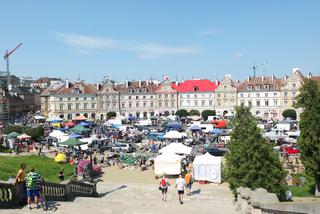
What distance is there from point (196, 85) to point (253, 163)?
86852 mm

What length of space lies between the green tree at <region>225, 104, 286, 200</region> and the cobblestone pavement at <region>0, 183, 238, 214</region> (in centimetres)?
143

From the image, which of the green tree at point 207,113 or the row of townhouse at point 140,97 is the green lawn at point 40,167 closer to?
the green tree at point 207,113

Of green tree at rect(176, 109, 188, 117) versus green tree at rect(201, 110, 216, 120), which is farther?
green tree at rect(176, 109, 188, 117)

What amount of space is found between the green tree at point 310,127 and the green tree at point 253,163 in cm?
543

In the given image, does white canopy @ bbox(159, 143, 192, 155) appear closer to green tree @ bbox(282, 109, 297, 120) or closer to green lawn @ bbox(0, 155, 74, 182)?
green lawn @ bbox(0, 155, 74, 182)

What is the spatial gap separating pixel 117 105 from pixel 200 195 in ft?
268

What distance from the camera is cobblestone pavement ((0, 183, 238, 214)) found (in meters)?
15.8

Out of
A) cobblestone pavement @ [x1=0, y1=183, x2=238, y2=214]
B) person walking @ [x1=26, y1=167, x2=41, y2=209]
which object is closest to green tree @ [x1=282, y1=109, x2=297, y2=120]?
cobblestone pavement @ [x1=0, y1=183, x2=238, y2=214]

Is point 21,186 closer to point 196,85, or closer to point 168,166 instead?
point 168,166

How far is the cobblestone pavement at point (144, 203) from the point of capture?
51.8 ft

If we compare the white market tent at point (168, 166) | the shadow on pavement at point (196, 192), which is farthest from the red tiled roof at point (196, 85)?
the shadow on pavement at point (196, 192)

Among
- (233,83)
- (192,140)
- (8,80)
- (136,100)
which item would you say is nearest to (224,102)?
(233,83)

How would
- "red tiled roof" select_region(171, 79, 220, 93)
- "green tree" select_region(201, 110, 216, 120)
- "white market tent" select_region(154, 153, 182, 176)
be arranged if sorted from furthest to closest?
1. "red tiled roof" select_region(171, 79, 220, 93)
2. "green tree" select_region(201, 110, 216, 120)
3. "white market tent" select_region(154, 153, 182, 176)

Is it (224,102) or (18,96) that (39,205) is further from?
(18,96)
